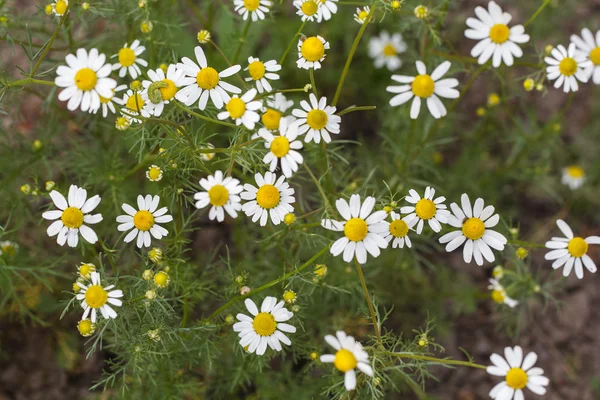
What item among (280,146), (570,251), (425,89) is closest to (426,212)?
(425,89)

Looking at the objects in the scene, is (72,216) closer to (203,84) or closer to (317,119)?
(203,84)

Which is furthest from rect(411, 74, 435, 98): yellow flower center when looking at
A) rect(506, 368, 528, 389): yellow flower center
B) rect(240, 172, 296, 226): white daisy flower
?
rect(506, 368, 528, 389): yellow flower center

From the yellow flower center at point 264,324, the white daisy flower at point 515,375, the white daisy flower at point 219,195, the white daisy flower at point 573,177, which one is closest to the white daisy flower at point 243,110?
the white daisy flower at point 219,195

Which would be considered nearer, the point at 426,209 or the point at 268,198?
the point at 268,198

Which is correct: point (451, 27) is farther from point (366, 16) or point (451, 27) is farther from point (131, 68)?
point (131, 68)

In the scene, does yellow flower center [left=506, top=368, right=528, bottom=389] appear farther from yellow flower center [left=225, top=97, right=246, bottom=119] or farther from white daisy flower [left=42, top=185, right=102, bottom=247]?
white daisy flower [left=42, top=185, right=102, bottom=247]

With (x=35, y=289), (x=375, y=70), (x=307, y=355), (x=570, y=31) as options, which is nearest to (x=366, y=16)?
(x=307, y=355)
